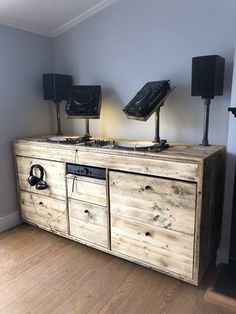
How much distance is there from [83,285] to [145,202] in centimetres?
70

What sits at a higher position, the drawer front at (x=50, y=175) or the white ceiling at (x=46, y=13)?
the white ceiling at (x=46, y=13)

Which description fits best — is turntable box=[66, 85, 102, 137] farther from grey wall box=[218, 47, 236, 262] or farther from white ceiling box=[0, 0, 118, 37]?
grey wall box=[218, 47, 236, 262]

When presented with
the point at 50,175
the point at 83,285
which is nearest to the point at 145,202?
the point at 83,285

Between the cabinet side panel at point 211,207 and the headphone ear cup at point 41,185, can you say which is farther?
the headphone ear cup at point 41,185

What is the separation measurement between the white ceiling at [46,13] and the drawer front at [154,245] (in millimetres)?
1852

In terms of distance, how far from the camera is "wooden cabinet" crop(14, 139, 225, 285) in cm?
158

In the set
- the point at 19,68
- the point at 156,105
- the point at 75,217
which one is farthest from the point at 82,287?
the point at 19,68

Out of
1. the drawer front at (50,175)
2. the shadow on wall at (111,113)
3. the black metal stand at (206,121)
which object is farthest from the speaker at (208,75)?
the drawer front at (50,175)

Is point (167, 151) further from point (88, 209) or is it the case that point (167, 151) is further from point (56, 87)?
point (56, 87)

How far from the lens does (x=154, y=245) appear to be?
1.75 m

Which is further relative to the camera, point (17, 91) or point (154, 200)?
point (17, 91)

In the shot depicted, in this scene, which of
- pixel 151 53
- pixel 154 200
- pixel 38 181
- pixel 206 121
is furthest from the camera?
pixel 38 181

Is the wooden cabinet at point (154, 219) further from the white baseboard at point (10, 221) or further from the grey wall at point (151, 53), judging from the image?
the white baseboard at point (10, 221)

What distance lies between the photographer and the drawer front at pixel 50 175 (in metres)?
2.15
